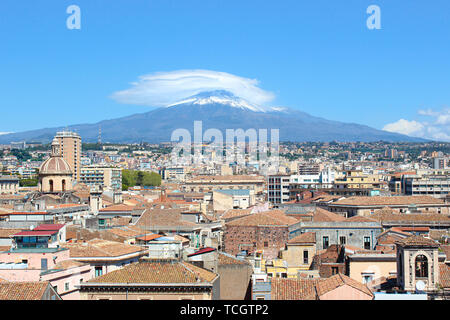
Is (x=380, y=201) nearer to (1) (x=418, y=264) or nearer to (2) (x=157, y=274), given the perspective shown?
(1) (x=418, y=264)

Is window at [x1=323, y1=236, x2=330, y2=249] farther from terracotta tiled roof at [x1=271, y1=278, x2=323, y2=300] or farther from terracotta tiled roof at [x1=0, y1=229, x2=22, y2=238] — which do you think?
terracotta tiled roof at [x1=271, y1=278, x2=323, y2=300]

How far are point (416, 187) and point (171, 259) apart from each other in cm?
6066

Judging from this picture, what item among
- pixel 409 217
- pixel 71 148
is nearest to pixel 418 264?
pixel 409 217

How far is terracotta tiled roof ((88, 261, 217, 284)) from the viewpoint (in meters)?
12.5

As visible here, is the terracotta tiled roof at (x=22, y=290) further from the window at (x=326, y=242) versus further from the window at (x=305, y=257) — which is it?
the window at (x=326, y=242)

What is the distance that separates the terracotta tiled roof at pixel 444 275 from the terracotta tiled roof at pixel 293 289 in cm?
266

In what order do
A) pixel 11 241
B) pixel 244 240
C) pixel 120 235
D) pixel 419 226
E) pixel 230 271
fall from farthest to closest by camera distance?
1. pixel 419 226
2. pixel 244 240
3. pixel 120 235
4. pixel 11 241
5. pixel 230 271

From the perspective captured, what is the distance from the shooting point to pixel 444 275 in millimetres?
14227

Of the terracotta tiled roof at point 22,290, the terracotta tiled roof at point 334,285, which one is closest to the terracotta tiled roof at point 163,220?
the terracotta tiled roof at point 334,285

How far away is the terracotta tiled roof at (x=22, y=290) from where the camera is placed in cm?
1112

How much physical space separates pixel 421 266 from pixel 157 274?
5520 mm
